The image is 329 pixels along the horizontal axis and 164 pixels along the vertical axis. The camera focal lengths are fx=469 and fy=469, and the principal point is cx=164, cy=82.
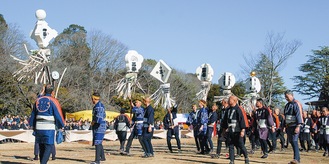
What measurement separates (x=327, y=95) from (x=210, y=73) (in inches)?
1541

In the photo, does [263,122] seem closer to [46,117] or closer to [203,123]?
[203,123]

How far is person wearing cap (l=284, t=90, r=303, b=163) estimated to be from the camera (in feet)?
38.8

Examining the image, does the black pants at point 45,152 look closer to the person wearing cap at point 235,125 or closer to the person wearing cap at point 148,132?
the person wearing cap at point 235,125

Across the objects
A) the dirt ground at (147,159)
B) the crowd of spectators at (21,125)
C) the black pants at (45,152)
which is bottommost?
the dirt ground at (147,159)

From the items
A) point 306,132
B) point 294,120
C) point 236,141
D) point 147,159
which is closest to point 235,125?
point 236,141

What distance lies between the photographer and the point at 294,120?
11953 millimetres

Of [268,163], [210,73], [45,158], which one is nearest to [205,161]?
[268,163]

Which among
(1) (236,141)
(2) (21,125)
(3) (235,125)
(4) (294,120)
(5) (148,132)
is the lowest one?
(1) (236,141)

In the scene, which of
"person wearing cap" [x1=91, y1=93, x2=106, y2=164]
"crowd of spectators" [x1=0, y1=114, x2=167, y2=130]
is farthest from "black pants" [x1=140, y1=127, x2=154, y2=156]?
"crowd of spectators" [x1=0, y1=114, x2=167, y2=130]

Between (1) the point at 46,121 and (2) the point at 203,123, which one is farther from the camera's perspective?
(2) the point at 203,123

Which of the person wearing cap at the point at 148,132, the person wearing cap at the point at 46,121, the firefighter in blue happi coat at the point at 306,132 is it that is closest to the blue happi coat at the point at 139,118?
the person wearing cap at the point at 148,132

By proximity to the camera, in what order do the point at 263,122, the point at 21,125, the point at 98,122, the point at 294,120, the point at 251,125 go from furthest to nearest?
the point at 21,125 < the point at 251,125 < the point at 263,122 < the point at 294,120 < the point at 98,122

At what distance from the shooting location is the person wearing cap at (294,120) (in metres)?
11.8

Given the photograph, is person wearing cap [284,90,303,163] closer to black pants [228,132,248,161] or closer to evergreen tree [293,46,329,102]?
black pants [228,132,248,161]
